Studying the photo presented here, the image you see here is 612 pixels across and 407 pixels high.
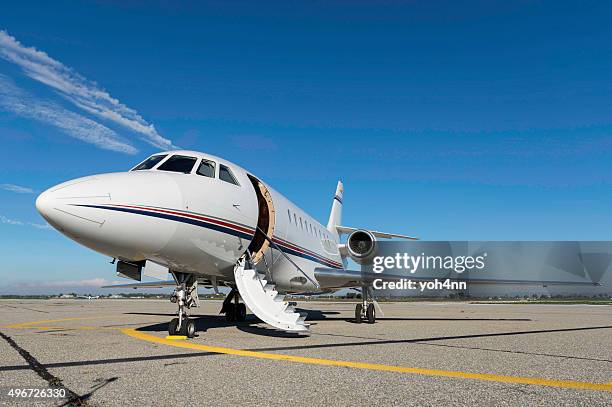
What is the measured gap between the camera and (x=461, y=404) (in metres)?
3.87

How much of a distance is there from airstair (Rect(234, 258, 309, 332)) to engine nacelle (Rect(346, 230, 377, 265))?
758cm

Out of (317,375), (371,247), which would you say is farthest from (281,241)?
(317,375)

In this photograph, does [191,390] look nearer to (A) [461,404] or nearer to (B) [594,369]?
(A) [461,404]

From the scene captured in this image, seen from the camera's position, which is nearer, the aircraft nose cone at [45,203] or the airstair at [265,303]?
the aircraft nose cone at [45,203]

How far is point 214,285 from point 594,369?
26.2 feet

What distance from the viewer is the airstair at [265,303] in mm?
9374

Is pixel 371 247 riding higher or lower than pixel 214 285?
higher

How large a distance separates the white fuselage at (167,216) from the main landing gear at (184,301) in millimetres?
348

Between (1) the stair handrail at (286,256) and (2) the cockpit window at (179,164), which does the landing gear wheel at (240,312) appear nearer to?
(1) the stair handrail at (286,256)

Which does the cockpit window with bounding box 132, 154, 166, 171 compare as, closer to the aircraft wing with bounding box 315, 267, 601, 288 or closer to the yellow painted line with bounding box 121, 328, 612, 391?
the yellow painted line with bounding box 121, 328, 612, 391

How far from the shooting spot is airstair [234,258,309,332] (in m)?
9.37

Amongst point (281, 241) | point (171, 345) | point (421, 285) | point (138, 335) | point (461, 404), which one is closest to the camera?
point (461, 404)

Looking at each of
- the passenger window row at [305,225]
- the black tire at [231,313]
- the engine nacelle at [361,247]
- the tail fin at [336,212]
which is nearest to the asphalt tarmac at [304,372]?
the passenger window row at [305,225]

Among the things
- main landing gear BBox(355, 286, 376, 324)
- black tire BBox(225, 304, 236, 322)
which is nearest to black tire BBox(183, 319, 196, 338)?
black tire BBox(225, 304, 236, 322)
